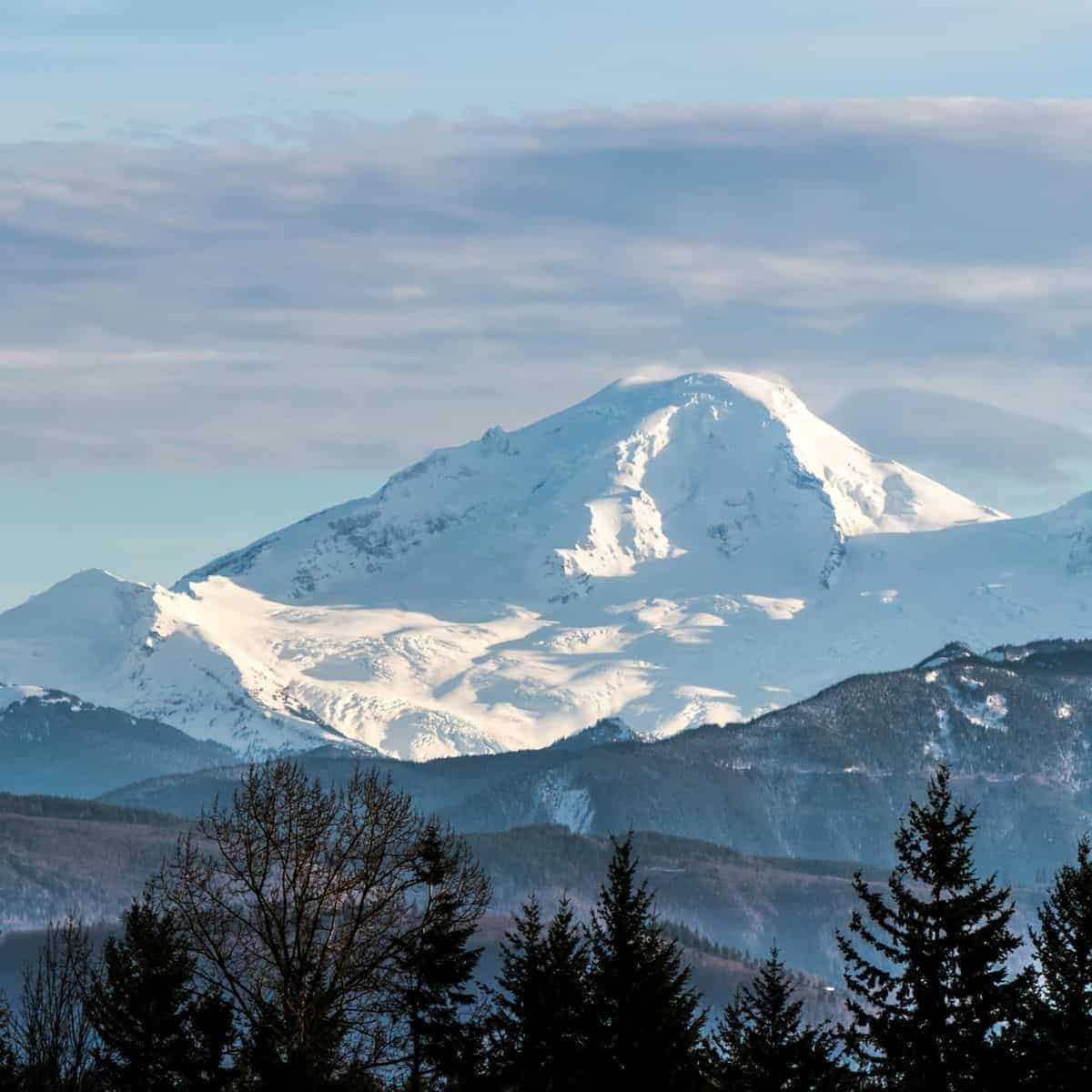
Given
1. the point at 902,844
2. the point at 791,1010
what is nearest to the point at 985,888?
the point at 902,844

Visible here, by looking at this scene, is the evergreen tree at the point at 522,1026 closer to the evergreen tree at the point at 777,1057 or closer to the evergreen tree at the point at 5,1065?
the evergreen tree at the point at 777,1057

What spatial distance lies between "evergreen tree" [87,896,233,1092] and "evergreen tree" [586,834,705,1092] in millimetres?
13488

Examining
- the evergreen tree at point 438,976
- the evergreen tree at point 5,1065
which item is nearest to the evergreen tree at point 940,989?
the evergreen tree at point 438,976

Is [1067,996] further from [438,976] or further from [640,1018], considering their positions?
[438,976]

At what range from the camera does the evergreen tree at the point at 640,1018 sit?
83.0m

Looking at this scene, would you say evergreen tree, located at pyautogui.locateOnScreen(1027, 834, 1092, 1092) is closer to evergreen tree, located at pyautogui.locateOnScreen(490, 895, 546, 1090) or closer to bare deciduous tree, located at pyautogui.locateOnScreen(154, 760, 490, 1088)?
evergreen tree, located at pyautogui.locateOnScreen(490, 895, 546, 1090)

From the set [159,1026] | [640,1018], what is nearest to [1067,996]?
[640,1018]

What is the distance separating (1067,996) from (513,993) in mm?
24670

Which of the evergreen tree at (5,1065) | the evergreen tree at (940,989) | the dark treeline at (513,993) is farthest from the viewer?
the evergreen tree at (5,1065)

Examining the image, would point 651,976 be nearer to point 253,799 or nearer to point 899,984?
point 899,984

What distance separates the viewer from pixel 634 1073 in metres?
83.2

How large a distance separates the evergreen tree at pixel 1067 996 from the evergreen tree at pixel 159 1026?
28.9m

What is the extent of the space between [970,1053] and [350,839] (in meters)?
29.9

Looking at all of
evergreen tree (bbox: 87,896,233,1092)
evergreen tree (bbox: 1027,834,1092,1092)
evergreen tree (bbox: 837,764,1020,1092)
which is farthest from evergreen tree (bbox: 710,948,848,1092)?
evergreen tree (bbox: 87,896,233,1092)
